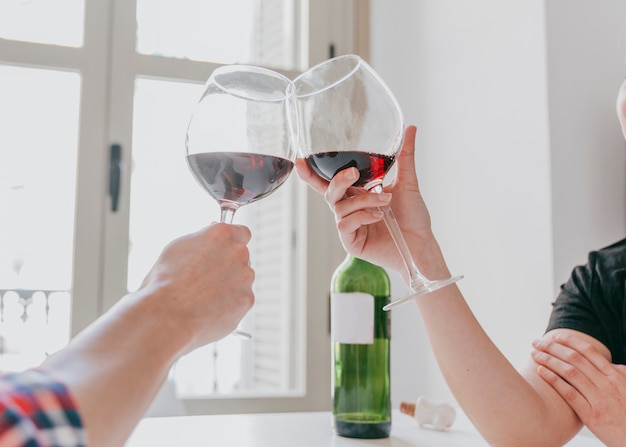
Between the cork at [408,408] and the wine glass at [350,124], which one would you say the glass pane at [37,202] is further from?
the wine glass at [350,124]

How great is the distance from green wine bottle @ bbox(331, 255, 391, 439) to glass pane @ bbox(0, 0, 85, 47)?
1.78m

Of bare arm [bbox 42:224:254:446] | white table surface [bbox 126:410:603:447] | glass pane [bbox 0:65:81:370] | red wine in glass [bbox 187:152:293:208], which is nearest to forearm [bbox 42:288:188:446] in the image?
bare arm [bbox 42:224:254:446]

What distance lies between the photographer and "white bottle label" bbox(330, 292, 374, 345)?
1171mm

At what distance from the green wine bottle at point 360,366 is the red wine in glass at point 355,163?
294 mm

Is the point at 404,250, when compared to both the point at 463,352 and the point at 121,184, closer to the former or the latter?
the point at 463,352

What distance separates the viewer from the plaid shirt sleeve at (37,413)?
393mm

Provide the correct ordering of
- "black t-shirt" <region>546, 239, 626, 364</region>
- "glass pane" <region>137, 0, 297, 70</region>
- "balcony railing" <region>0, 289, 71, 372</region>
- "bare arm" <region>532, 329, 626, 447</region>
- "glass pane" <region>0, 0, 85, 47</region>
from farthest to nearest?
"glass pane" <region>137, 0, 297, 70</region> → "glass pane" <region>0, 0, 85, 47</region> → "balcony railing" <region>0, 289, 71, 372</region> → "black t-shirt" <region>546, 239, 626, 364</region> → "bare arm" <region>532, 329, 626, 447</region>

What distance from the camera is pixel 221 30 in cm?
276

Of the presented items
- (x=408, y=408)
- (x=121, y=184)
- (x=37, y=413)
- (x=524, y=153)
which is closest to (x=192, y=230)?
(x=121, y=184)

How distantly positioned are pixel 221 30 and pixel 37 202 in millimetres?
977

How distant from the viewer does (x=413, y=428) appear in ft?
4.29

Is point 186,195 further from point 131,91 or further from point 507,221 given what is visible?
point 507,221

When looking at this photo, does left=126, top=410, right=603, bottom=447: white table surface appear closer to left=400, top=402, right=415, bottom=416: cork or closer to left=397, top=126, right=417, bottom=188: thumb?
left=400, top=402, right=415, bottom=416: cork

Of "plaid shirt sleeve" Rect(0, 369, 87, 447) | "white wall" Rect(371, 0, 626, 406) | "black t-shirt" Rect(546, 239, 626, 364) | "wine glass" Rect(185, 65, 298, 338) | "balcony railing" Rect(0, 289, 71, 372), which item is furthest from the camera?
"balcony railing" Rect(0, 289, 71, 372)
